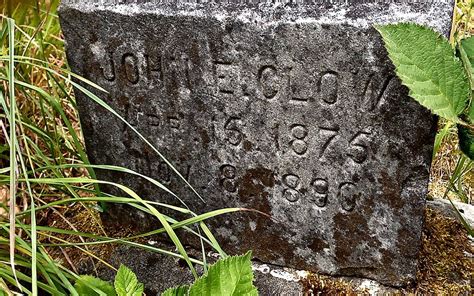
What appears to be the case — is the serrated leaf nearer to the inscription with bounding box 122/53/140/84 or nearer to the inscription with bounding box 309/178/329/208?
the inscription with bounding box 309/178/329/208

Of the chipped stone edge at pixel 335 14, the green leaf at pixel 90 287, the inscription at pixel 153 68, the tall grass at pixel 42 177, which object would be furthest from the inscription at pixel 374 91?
the green leaf at pixel 90 287

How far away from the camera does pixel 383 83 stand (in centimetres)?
138

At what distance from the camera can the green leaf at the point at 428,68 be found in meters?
1.29

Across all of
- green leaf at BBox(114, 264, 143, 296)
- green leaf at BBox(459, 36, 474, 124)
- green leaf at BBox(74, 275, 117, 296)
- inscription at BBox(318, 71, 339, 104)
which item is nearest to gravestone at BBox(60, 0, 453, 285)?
inscription at BBox(318, 71, 339, 104)

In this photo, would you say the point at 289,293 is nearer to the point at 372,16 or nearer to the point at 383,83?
the point at 383,83

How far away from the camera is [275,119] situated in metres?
1.51

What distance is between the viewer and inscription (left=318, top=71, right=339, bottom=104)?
1404mm

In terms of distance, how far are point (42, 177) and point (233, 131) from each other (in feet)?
2.77

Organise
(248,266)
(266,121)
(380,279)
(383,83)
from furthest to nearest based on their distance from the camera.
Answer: (380,279) < (266,121) < (383,83) < (248,266)

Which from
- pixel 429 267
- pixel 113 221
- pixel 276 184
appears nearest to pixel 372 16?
pixel 276 184

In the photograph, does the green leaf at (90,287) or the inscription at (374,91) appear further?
the green leaf at (90,287)

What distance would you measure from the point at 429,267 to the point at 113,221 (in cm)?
94

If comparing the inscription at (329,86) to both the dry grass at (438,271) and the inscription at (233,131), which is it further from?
the dry grass at (438,271)

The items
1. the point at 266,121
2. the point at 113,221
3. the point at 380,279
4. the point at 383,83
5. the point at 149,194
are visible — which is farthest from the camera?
the point at 113,221
